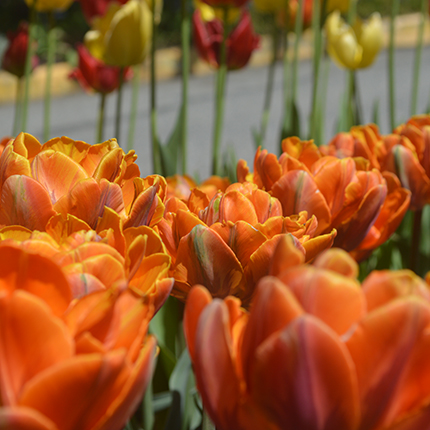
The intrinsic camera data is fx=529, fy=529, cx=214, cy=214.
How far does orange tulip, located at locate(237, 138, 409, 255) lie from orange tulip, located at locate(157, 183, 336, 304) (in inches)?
1.1

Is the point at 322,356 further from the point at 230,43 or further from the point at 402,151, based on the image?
the point at 230,43

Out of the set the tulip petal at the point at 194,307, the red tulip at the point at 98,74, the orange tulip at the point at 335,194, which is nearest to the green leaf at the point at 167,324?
the orange tulip at the point at 335,194

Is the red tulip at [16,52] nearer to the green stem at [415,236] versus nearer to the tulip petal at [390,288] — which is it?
the green stem at [415,236]

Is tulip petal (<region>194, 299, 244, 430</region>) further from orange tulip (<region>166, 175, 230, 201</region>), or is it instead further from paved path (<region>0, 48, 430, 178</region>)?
paved path (<region>0, 48, 430, 178</region>)

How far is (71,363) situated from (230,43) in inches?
40.0

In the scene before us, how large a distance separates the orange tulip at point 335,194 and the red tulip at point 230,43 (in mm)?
756

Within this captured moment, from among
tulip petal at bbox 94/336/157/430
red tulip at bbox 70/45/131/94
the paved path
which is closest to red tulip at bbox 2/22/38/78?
red tulip at bbox 70/45/131/94

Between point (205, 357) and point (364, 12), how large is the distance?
7224mm

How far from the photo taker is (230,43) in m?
1.10

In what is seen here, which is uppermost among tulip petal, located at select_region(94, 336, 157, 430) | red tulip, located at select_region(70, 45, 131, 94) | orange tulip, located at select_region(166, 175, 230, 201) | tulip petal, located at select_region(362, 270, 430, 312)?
red tulip, located at select_region(70, 45, 131, 94)

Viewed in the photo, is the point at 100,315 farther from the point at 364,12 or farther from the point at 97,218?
the point at 364,12

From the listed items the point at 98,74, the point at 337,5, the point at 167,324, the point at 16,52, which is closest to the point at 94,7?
the point at 98,74

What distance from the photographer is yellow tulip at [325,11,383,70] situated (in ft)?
2.97

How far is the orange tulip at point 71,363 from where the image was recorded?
6.6 inches
